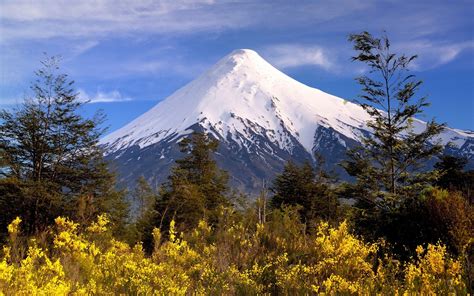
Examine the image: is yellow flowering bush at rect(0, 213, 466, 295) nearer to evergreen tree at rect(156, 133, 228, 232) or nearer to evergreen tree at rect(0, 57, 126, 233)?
evergreen tree at rect(0, 57, 126, 233)

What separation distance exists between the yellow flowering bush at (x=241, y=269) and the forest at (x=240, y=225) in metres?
0.03

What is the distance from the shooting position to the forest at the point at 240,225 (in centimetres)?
560

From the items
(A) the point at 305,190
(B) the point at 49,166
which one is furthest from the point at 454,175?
(B) the point at 49,166

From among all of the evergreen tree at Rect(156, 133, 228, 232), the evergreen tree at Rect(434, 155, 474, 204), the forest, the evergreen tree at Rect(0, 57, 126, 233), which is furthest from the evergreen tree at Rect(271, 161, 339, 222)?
the evergreen tree at Rect(0, 57, 126, 233)

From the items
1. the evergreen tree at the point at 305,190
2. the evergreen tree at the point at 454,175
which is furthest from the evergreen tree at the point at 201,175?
the evergreen tree at the point at 454,175

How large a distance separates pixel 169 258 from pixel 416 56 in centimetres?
1518

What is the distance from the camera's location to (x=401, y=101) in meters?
18.3

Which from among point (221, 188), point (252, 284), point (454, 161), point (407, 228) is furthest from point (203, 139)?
point (252, 284)

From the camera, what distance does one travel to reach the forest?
5598 millimetres

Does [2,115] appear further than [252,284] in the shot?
Yes

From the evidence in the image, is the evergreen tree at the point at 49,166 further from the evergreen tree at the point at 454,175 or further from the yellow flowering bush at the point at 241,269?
the evergreen tree at the point at 454,175

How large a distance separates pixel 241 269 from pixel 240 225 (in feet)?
6.53

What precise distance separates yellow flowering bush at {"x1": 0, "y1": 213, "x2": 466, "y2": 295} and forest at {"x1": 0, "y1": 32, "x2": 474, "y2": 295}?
26 millimetres

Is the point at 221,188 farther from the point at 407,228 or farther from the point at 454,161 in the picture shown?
the point at 407,228
